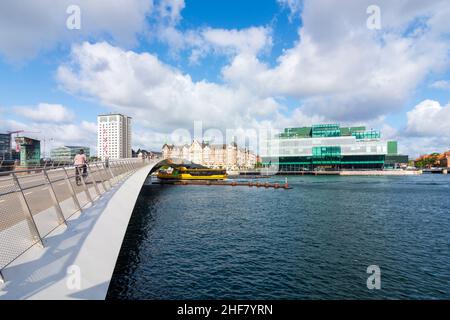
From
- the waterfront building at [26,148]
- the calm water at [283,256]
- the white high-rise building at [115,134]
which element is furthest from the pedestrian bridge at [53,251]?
the white high-rise building at [115,134]

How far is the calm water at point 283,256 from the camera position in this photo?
11500mm

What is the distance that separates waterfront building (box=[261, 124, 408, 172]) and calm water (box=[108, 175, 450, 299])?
328ft

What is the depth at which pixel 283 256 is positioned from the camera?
15.5 m

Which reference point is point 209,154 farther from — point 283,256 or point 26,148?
point 283,256

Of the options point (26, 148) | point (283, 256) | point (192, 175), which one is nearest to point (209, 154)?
point (192, 175)

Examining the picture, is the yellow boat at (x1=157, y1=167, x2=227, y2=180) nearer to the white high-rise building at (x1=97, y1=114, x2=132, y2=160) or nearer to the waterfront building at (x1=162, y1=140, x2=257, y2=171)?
the waterfront building at (x1=162, y1=140, x2=257, y2=171)

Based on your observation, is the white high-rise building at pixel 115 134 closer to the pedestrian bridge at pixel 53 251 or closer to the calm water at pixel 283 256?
the calm water at pixel 283 256

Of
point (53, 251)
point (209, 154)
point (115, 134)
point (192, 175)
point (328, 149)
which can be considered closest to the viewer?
point (53, 251)

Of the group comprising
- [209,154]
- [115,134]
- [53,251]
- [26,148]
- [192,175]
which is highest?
[115,134]

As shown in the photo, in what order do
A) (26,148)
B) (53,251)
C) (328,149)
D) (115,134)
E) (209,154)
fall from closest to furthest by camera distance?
(53,251), (26,148), (328,149), (115,134), (209,154)

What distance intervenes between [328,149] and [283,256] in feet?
387

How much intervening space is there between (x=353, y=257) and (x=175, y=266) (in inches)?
411

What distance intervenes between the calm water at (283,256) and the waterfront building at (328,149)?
99.9 metres
